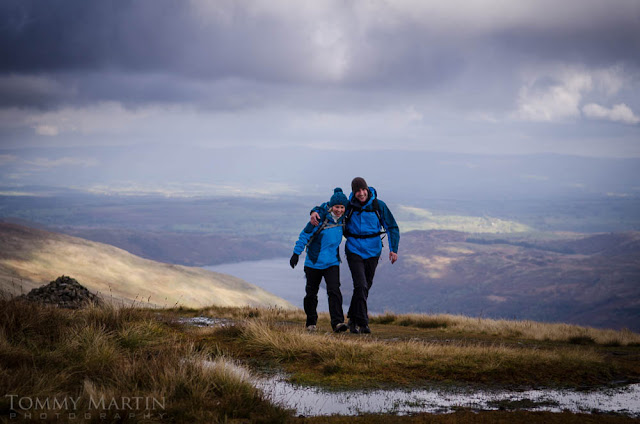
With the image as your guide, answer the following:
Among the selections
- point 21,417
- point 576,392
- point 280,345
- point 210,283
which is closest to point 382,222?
point 280,345

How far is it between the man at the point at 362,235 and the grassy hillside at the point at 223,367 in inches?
92.5

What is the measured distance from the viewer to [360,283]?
10977 millimetres

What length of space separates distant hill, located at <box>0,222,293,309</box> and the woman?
1434 inches

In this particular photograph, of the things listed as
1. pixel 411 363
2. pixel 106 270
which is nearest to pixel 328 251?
pixel 411 363

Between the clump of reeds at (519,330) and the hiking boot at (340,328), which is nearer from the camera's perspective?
the hiking boot at (340,328)

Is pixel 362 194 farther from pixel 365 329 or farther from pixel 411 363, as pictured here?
pixel 411 363

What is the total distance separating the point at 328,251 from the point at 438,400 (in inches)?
196

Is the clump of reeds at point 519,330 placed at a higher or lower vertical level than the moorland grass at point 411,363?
lower

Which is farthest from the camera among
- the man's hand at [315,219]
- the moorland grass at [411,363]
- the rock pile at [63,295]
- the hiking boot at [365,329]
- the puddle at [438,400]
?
the rock pile at [63,295]

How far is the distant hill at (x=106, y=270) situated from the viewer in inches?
2013

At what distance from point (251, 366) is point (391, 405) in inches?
91.1

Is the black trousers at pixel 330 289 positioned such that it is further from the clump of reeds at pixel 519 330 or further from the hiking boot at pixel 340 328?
the clump of reeds at pixel 519 330

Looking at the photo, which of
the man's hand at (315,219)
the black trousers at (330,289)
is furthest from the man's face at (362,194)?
the black trousers at (330,289)

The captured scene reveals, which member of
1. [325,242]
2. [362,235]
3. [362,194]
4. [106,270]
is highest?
[362,194]
